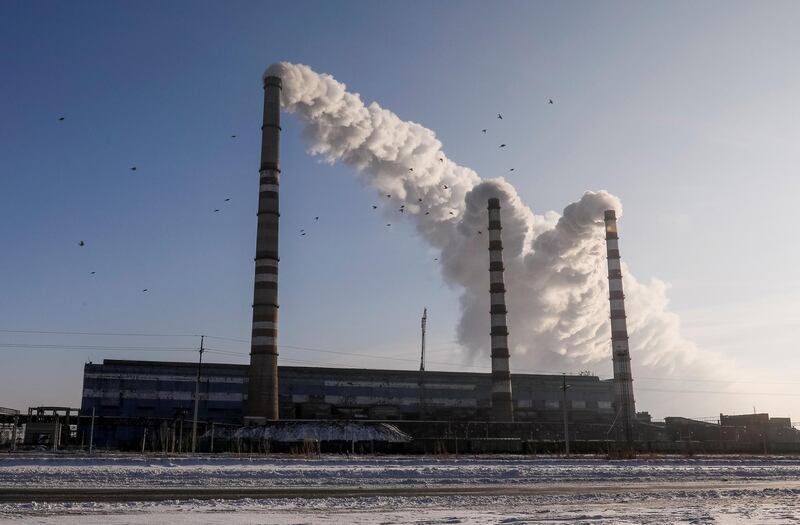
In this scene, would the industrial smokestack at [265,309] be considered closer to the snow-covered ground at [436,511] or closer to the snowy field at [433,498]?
the snowy field at [433,498]

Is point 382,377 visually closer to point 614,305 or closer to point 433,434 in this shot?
point 433,434

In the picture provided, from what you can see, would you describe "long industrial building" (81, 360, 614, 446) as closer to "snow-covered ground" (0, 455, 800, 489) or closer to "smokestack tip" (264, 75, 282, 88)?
"smokestack tip" (264, 75, 282, 88)

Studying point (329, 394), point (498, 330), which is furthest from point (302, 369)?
point (498, 330)

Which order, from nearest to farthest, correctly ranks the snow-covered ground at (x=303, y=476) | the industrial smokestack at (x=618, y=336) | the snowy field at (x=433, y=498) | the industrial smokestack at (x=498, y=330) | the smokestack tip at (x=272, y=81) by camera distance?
the snowy field at (x=433, y=498) < the snow-covered ground at (x=303, y=476) < the smokestack tip at (x=272, y=81) < the industrial smokestack at (x=498, y=330) < the industrial smokestack at (x=618, y=336)

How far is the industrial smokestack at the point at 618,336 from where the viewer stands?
64.7m

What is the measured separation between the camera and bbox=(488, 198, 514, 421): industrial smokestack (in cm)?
6122

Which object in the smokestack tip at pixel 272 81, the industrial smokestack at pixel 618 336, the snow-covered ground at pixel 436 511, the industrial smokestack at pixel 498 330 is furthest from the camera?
the industrial smokestack at pixel 618 336

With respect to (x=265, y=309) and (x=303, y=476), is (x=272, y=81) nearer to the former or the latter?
(x=265, y=309)

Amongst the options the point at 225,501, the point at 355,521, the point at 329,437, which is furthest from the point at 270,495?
the point at 329,437

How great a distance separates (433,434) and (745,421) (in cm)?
3745

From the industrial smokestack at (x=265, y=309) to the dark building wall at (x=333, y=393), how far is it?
1128cm

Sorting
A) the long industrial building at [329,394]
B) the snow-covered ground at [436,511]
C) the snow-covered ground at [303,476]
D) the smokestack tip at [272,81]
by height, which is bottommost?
the snow-covered ground at [303,476]

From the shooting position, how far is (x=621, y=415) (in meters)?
64.8

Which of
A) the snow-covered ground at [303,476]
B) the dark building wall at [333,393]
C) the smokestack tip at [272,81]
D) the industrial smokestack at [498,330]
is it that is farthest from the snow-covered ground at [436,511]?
the dark building wall at [333,393]
